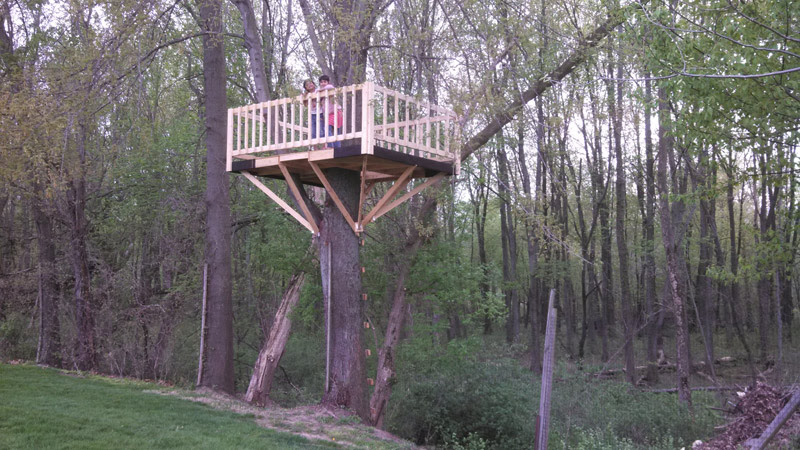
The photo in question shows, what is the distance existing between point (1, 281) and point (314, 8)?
11.2 metres

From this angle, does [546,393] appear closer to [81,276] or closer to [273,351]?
[273,351]

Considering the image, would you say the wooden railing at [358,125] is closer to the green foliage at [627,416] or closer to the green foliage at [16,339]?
the green foliage at [627,416]

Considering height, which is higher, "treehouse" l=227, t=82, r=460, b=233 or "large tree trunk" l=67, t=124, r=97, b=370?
"treehouse" l=227, t=82, r=460, b=233

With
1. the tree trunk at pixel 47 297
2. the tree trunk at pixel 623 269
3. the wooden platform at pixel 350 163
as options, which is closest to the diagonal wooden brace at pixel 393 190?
the wooden platform at pixel 350 163

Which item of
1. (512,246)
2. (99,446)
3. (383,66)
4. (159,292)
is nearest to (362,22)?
(383,66)

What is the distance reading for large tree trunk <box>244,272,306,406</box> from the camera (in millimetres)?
12539

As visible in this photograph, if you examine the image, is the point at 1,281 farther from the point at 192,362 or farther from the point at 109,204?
the point at 192,362

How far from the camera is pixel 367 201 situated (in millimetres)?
13562

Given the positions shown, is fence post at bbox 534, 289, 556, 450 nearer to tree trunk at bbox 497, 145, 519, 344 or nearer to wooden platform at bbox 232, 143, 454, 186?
wooden platform at bbox 232, 143, 454, 186

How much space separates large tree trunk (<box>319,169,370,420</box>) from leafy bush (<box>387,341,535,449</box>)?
10.4ft

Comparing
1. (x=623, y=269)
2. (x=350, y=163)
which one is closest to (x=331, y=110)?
(x=350, y=163)

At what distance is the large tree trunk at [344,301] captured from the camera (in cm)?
1037

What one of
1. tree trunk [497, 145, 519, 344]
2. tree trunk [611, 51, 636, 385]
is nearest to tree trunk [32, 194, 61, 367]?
tree trunk [497, 145, 519, 344]

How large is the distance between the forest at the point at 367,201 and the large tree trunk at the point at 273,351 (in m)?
0.05
